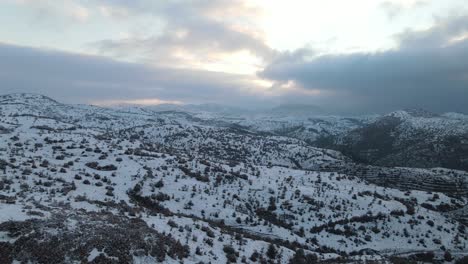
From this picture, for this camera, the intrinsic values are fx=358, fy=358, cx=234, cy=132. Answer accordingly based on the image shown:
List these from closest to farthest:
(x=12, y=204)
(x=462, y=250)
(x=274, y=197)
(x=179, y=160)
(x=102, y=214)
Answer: (x=12, y=204)
(x=102, y=214)
(x=462, y=250)
(x=274, y=197)
(x=179, y=160)

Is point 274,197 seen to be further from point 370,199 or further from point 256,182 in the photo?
point 370,199

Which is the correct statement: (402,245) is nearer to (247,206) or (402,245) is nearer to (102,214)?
(247,206)

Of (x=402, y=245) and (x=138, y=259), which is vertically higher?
(x=138, y=259)

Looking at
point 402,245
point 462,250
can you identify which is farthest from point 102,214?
point 462,250

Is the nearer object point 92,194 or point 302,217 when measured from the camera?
point 92,194

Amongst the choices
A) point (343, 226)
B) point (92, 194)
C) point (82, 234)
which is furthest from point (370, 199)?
point (82, 234)

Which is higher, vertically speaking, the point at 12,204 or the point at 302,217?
the point at 12,204

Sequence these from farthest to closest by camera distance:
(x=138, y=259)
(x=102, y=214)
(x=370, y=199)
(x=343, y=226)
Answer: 1. (x=370, y=199)
2. (x=343, y=226)
3. (x=102, y=214)
4. (x=138, y=259)

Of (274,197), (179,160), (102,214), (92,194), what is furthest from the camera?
(179,160)

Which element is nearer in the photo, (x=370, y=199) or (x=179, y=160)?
(x=370, y=199)
